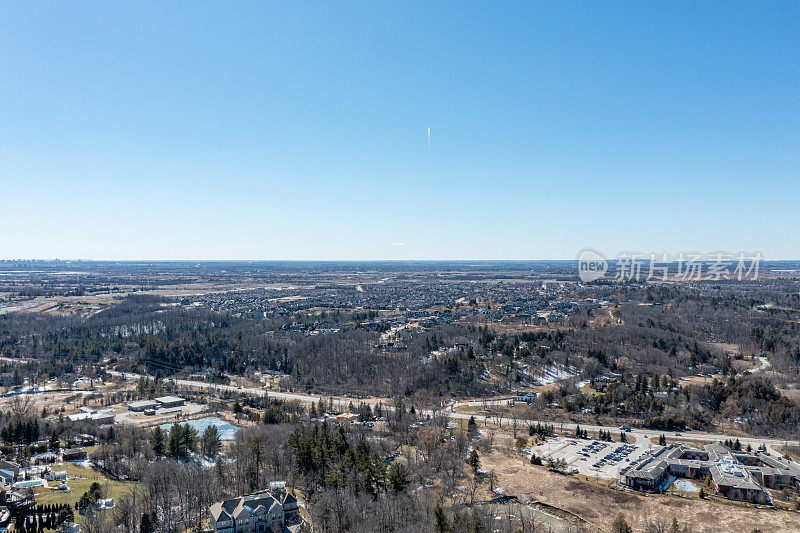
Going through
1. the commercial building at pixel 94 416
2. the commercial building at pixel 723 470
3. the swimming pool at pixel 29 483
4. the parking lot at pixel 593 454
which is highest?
the swimming pool at pixel 29 483

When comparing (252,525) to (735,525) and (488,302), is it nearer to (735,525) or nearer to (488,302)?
(735,525)

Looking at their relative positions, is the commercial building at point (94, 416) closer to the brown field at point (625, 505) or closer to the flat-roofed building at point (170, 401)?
the flat-roofed building at point (170, 401)

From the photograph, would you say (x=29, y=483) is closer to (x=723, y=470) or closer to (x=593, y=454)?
(x=593, y=454)

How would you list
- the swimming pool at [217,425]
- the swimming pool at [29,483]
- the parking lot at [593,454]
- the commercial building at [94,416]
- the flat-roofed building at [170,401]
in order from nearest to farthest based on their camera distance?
the swimming pool at [29,483]
the parking lot at [593,454]
the swimming pool at [217,425]
the commercial building at [94,416]
the flat-roofed building at [170,401]

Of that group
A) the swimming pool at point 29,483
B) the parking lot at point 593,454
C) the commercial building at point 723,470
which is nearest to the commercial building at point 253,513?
the swimming pool at point 29,483

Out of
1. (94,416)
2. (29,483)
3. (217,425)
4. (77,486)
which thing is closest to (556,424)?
(217,425)

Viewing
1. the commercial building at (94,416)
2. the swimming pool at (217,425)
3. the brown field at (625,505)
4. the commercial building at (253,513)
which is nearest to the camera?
the commercial building at (253,513)
